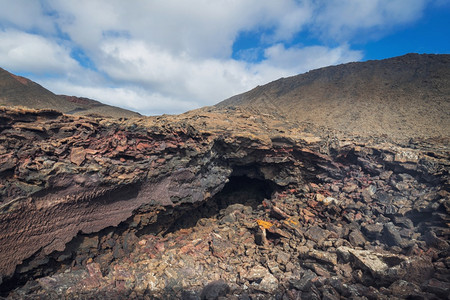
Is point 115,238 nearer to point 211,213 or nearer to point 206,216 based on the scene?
point 206,216

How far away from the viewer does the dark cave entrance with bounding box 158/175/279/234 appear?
7108 millimetres

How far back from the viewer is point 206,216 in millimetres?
7707

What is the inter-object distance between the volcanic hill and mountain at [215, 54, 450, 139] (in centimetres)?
473

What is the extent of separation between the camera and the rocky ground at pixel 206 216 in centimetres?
427

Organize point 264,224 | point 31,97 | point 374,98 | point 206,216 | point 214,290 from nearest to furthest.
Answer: point 214,290 → point 264,224 → point 206,216 → point 374,98 → point 31,97

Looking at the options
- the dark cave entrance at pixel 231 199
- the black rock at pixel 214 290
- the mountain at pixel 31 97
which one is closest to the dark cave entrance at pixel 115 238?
the dark cave entrance at pixel 231 199

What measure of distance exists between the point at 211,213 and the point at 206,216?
27 centimetres

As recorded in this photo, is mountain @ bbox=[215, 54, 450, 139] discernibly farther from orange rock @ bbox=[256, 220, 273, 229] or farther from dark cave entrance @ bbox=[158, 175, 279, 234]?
orange rock @ bbox=[256, 220, 273, 229]

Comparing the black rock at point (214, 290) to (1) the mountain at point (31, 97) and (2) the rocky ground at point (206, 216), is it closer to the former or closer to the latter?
(2) the rocky ground at point (206, 216)

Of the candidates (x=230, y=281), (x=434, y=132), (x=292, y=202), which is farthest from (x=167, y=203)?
(x=434, y=132)

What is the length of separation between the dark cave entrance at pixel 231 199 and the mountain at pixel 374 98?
179 inches

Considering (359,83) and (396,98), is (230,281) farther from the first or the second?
(359,83)

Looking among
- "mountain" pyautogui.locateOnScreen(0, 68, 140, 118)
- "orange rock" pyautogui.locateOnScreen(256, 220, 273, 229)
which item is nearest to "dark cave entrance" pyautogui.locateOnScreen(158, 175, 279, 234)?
"orange rock" pyautogui.locateOnScreen(256, 220, 273, 229)

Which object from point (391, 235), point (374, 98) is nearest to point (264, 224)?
point (391, 235)
